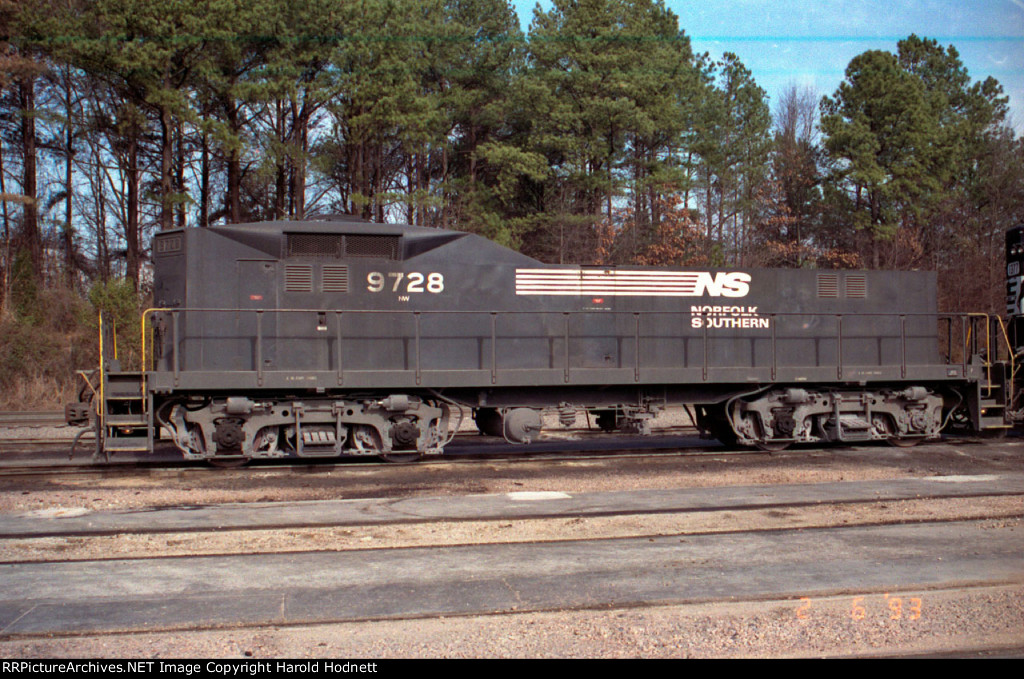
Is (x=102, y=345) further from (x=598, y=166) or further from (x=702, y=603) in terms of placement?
(x=598, y=166)

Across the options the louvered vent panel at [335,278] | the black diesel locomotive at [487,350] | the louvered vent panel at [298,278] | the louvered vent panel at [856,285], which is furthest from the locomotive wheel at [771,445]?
the louvered vent panel at [298,278]

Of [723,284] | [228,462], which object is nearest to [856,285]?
[723,284]

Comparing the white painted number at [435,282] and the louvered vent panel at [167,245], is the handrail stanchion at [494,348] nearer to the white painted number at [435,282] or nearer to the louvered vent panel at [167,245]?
the white painted number at [435,282]

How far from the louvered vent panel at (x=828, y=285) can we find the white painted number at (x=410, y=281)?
247 inches

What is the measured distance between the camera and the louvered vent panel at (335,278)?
11.7 meters

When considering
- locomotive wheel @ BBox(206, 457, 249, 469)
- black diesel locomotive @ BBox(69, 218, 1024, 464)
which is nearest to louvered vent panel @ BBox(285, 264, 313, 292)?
black diesel locomotive @ BBox(69, 218, 1024, 464)

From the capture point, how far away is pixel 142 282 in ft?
106

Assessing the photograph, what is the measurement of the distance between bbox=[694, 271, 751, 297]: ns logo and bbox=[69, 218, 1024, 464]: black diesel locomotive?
0.10 feet

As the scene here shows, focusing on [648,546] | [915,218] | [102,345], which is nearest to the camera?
[648,546]

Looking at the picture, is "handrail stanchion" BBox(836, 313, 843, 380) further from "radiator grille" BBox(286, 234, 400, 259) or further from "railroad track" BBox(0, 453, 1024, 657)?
"radiator grille" BBox(286, 234, 400, 259)

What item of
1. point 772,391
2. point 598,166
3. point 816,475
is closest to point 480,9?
point 598,166

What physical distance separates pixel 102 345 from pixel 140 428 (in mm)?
1217

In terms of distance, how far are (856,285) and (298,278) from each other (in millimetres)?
8974

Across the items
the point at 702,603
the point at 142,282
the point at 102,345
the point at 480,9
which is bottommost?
the point at 702,603
